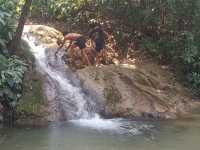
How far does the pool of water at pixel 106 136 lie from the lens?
11070mm

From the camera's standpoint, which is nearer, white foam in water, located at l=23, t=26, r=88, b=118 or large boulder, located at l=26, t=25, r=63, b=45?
white foam in water, located at l=23, t=26, r=88, b=118

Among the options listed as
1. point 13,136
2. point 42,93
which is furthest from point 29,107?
point 13,136

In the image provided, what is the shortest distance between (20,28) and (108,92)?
2.92m

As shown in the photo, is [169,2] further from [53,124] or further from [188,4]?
[53,124]

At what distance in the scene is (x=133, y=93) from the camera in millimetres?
14578

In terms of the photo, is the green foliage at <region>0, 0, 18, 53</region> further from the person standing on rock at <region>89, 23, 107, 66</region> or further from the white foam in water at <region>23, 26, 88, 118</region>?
the person standing on rock at <region>89, 23, 107, 66</region>

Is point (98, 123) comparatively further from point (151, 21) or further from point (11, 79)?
point (151, 21)

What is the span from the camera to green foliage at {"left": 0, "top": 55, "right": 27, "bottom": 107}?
1301cm

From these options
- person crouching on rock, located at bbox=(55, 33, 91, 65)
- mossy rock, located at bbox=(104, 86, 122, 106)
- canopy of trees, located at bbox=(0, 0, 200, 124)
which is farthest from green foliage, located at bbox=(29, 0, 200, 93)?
mossy rock, located at bbox=(104, 86, 122, 106)

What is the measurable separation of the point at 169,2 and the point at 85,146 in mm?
7306

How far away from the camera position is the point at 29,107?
43.0 feet

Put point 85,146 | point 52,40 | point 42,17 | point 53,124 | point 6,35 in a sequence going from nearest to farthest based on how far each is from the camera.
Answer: point 85,146, point 53,124, point 6,35, point 52,40, point 42,17

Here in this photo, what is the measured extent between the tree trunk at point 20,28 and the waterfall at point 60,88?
0.87 meters

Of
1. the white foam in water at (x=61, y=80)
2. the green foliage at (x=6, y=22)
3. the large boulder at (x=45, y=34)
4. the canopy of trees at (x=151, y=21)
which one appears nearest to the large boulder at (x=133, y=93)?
the white foam in water at (x=61, y=80)
